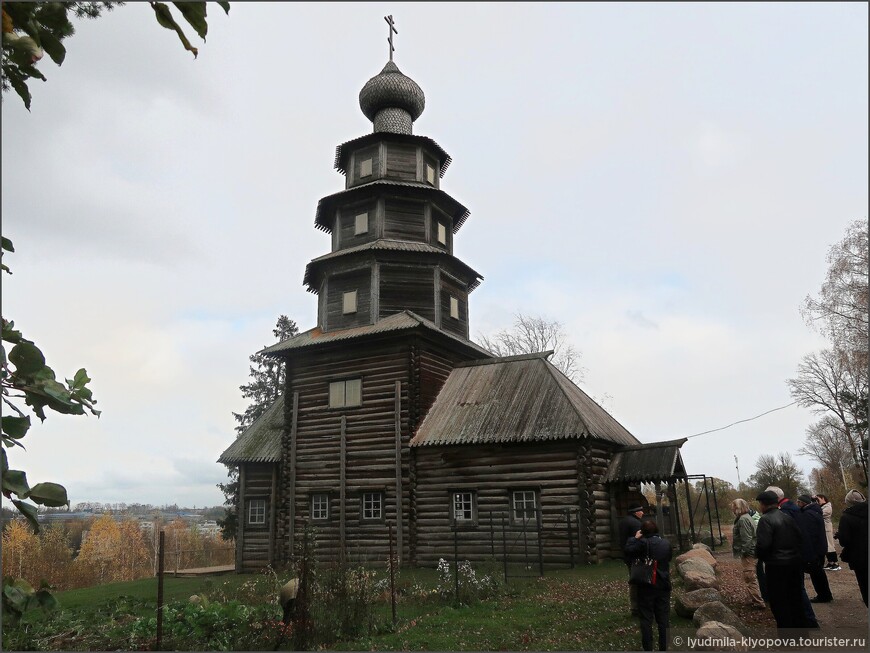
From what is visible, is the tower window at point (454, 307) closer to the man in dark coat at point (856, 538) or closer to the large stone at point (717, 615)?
the large stone at point (717, 615)

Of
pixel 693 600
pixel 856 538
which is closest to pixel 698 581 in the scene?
pixel 693 600

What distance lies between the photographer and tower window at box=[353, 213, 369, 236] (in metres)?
25.1

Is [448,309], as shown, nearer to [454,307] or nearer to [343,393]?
[454,307]

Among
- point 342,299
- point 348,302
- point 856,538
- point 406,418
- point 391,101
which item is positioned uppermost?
point 391,101

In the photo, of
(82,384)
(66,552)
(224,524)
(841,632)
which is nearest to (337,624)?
(841,632)

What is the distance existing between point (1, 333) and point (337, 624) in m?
8.22

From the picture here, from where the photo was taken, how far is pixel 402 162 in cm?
2600

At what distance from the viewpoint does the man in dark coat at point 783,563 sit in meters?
7.59

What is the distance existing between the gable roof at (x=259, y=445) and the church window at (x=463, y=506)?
756 centimetres

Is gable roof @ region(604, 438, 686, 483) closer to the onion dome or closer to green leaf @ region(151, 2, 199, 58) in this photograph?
the onion dome

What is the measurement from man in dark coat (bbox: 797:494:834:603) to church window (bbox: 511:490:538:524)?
8.75 m

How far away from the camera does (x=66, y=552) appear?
50.1 metres

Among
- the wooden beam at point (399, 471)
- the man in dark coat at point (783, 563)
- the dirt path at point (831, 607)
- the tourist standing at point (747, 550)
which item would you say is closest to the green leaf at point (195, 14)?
the man in dark coat at point (783, 563)

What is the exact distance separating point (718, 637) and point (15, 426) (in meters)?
8.05
